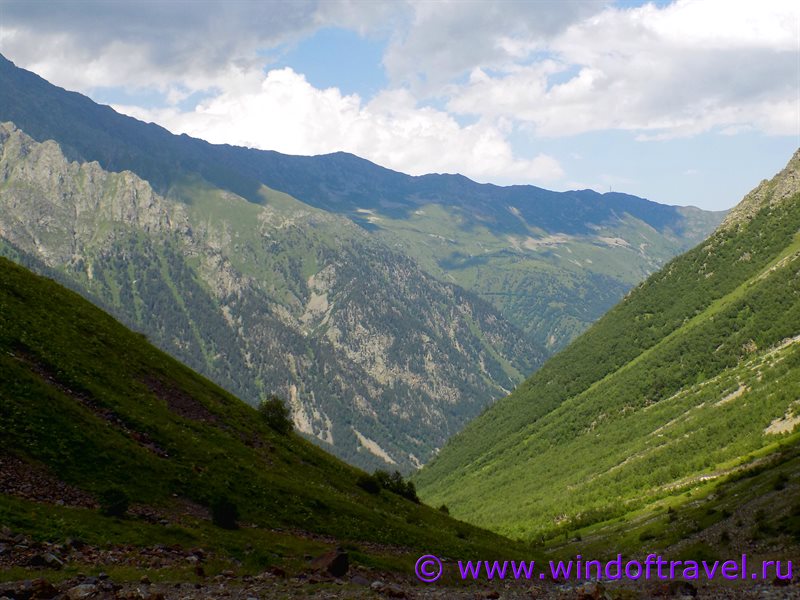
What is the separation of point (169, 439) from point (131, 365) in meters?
15.1

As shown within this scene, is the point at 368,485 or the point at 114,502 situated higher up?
the point at 114,502

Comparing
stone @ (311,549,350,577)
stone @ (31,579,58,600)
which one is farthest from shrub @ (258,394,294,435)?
stone @ (31,579,58,600)

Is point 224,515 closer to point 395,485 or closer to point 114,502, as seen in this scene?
point 114,502

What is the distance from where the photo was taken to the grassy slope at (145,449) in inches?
1501

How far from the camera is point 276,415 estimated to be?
253 feet

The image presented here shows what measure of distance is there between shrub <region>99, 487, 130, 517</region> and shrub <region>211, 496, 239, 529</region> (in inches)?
215

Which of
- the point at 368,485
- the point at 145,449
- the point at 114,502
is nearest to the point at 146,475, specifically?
the point at 145,449

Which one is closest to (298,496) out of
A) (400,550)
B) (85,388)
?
(400,550)

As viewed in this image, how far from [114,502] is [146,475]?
19.8 feet

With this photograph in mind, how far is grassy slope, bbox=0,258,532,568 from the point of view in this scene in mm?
38125

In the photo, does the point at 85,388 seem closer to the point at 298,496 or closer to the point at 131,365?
the point at 131,365

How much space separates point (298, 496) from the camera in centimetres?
5319

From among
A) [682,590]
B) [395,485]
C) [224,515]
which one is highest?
[682,590]

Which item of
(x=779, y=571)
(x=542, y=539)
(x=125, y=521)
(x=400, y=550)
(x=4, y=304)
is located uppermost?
(x=4, y=304)
